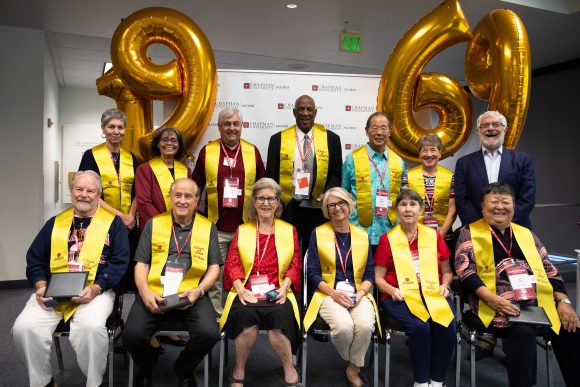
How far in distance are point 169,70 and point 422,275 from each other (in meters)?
2.43

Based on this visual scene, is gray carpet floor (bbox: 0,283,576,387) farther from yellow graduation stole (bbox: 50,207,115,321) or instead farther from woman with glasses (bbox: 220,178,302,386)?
yellow graduation stole (bbox: 50,207,115,321)

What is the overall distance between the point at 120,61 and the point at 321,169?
1750 millimetres

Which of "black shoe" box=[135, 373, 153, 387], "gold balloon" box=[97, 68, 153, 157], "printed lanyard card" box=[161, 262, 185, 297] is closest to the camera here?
"printed lanyard card" box=[161, 262, 185, 297]

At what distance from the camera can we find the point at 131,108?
3662mm

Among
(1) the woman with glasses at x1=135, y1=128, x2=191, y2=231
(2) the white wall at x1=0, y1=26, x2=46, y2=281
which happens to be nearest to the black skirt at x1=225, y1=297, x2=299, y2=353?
(1) the woman with glasses at x1=135, y1=128, x2=191, y2=231

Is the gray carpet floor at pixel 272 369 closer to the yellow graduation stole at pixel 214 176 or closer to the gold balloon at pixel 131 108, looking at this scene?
the yellow graduation stole at pixel 214 176

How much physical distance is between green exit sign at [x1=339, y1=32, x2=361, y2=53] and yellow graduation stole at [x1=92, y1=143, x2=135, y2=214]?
10.1ft

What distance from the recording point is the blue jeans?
96.0 inches

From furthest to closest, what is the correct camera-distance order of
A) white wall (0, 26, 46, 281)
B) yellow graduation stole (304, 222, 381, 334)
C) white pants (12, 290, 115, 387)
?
1. white wall (0, 26, 46, 281)
2. yellow graduation stole (304, 222, 381, 334)
3. white pants (12, 290, 115, 387)

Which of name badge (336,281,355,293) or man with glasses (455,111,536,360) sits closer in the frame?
name badge (336,281,355,293)

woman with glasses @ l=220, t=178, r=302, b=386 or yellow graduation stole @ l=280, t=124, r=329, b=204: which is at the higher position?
yellow graduation stole @ l=280, t=124, r=329, b=204

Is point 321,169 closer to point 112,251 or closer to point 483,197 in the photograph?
point 483,197

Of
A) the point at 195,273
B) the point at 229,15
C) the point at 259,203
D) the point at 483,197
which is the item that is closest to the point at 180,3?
the point at 229,15

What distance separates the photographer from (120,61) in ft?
11.3
